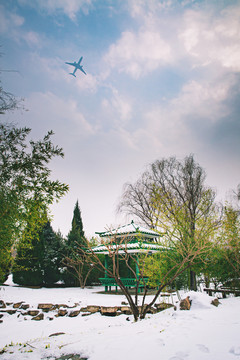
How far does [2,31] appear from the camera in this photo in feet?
13.3

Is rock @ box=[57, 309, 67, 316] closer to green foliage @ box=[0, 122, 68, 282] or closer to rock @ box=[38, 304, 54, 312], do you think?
rock @ box=[38, 304, 54, 312]

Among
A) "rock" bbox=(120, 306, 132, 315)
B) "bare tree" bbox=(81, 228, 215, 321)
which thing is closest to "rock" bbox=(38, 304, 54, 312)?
"rock" bbox=(120, 306, 132, 315)

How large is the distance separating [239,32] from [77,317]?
1136cm

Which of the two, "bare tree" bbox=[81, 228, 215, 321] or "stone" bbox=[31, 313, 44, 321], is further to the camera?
"stone" bbox=[31, 313, 44, 321]

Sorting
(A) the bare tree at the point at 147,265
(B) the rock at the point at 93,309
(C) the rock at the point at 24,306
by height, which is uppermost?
(A) the bare tree at the point at 147,265

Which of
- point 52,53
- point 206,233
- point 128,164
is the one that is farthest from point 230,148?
point 52,53

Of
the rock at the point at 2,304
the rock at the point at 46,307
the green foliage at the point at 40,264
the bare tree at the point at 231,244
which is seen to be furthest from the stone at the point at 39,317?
the green foliage at the point at 40,264

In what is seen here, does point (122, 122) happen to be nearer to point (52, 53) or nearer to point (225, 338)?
point (52, 53)

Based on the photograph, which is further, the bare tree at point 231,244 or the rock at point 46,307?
the rock at point 46,307

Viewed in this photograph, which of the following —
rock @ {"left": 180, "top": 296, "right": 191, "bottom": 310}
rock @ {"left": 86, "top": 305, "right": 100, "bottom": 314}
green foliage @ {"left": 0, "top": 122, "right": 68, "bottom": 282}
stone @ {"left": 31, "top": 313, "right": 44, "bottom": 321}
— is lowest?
stone @ {"left": 31, "top": 313, "right": 44, "bottom": 321}

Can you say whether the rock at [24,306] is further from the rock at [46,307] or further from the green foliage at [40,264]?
the green foliage at [40,264]

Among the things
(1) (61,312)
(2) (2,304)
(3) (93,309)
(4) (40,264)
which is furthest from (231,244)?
(4) (40,264)

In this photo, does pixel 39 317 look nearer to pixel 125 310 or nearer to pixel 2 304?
pixel 2 304

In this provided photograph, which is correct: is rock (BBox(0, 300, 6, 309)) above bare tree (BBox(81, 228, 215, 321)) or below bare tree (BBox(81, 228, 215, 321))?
below
